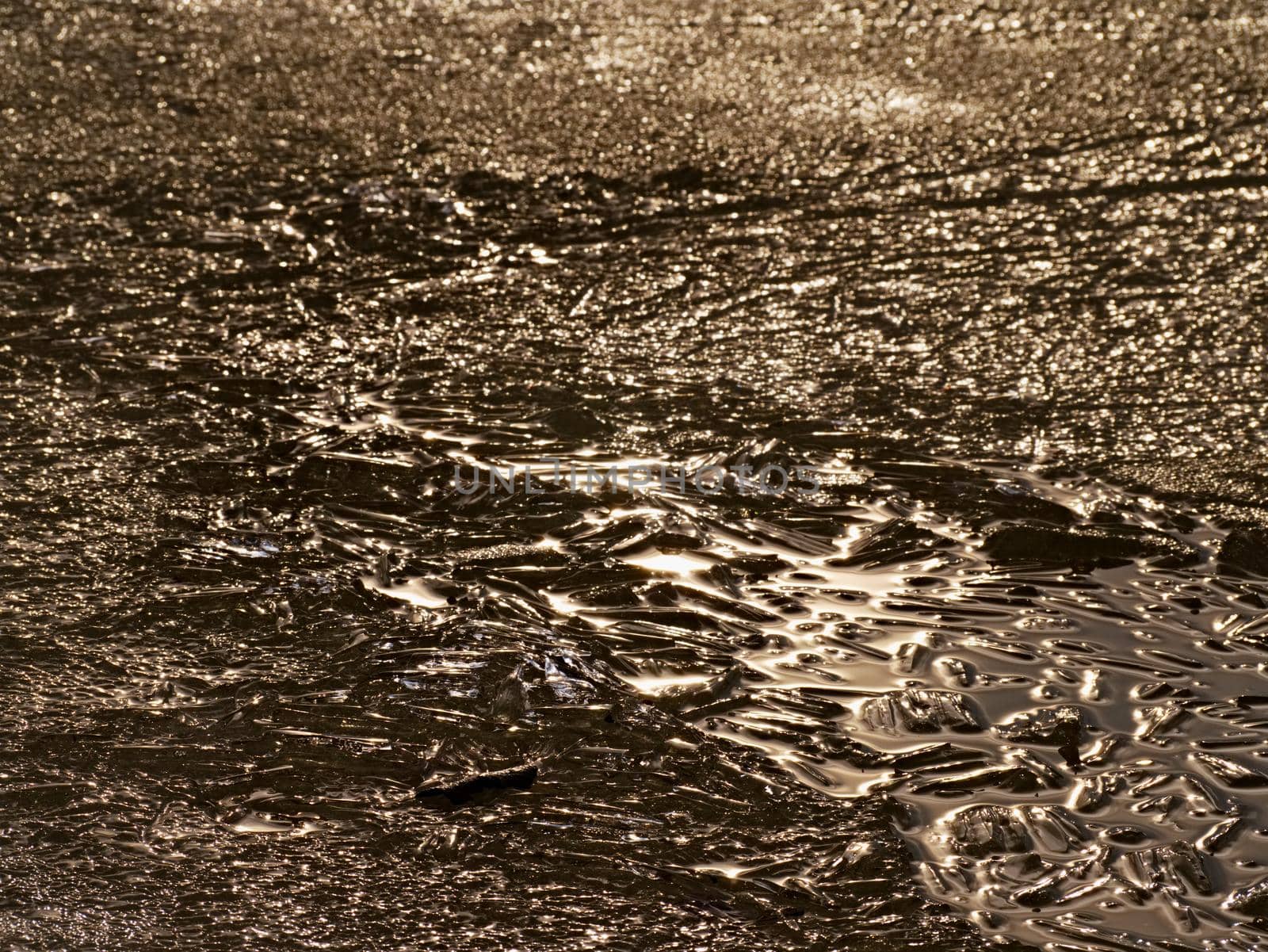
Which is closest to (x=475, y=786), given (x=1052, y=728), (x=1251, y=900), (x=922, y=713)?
(x=922, y=713)

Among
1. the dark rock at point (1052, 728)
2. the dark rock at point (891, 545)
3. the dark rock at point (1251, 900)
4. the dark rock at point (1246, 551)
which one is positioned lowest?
the dark rock at point (1251, 900)

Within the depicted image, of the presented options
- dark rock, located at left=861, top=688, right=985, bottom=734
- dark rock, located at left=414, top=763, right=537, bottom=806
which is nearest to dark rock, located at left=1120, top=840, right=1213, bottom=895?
dark rock, located at left=861, top=688, right=985, bottom=734

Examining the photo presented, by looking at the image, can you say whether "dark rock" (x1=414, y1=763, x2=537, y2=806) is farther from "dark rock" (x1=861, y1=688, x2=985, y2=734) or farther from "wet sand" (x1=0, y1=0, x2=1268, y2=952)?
"dark rock" (x1=861, y1=688, x2=985, y2=734)

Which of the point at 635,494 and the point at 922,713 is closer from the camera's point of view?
the point at 922,713

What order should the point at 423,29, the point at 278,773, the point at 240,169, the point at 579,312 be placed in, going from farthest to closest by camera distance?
the point at 423,29, the point at 240,169, the point at 579,312, the point at 278,773

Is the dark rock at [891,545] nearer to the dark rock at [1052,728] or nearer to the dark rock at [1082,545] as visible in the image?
the dark rock at [1082,545]

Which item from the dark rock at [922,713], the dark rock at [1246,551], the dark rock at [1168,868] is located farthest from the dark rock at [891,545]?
the dark rock at [1168,868]

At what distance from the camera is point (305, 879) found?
4.67 ft

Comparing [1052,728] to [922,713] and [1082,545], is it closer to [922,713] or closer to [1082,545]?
[922,713]

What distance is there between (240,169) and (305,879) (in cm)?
174

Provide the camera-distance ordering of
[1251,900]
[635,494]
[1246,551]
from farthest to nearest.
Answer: [635,494] < [1246,551] < [1251,900]

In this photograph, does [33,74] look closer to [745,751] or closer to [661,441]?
[661,441]

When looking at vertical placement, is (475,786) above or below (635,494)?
below

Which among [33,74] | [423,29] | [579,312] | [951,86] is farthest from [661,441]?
[33,74]
